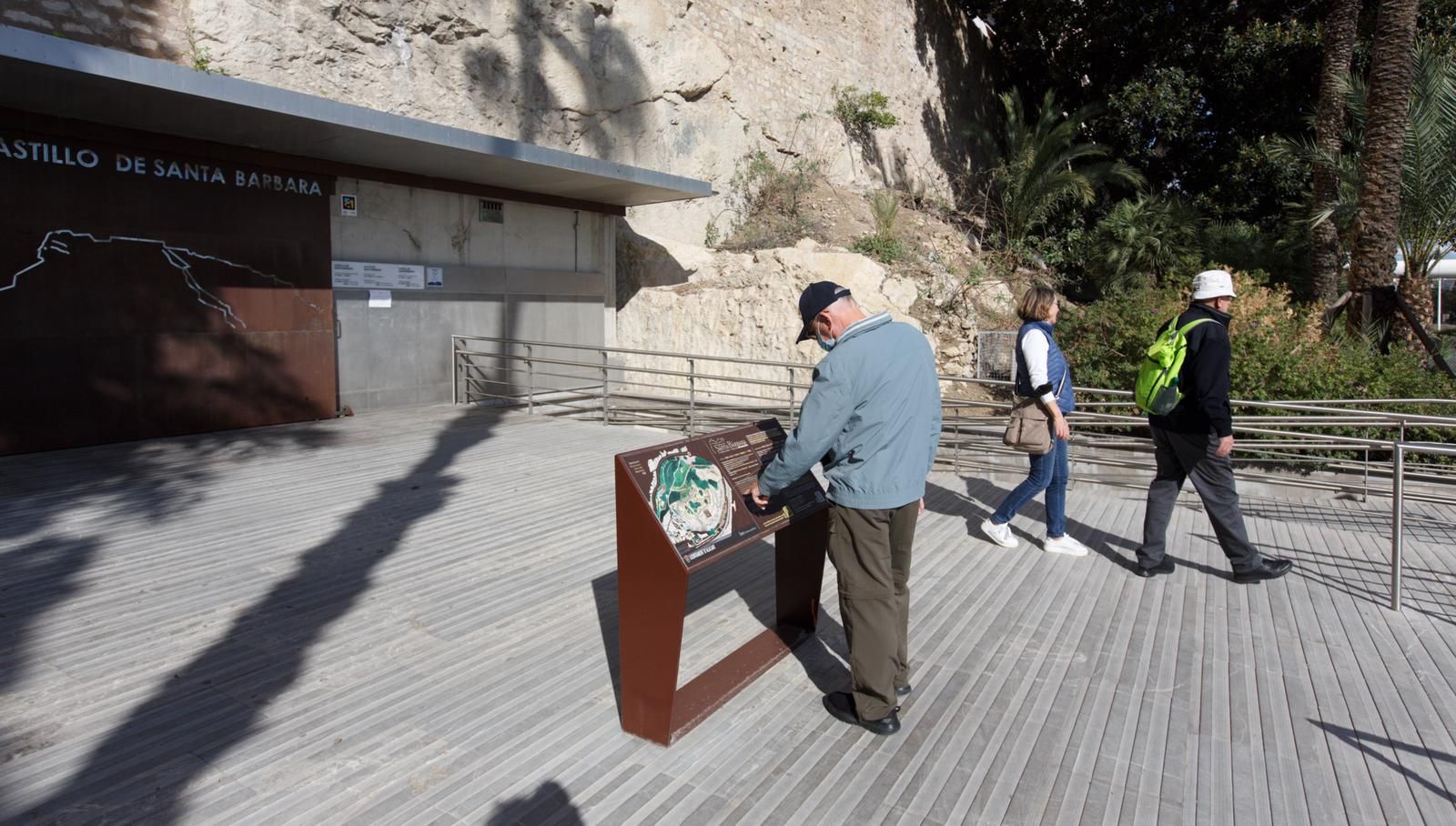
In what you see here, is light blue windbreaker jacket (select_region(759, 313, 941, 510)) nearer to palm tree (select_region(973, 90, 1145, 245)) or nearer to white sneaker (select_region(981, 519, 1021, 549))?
white sneaker (select_region(981, 519, 1021, 549))

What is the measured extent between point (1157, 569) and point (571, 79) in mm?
12422

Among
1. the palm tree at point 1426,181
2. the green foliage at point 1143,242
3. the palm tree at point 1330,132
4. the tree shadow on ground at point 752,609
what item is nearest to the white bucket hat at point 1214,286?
the tree shadow on ground at point 752,609

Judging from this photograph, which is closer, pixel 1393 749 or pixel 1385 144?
pixel 1393 749

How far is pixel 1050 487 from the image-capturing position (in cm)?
593

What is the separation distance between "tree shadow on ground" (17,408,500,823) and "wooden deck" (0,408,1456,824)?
0.02m

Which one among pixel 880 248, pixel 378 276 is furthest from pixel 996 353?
pixel 378 276

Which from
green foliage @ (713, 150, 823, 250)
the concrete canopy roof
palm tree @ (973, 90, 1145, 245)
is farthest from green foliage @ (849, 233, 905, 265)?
the concrete canopy roof

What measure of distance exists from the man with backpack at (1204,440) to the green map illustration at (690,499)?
303 centimetres

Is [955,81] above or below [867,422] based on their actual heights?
above

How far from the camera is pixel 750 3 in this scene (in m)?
19.4

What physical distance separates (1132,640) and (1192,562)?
1627 millimetres

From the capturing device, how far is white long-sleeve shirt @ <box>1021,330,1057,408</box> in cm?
553

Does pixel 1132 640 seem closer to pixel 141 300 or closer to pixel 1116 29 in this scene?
pixel 141 300

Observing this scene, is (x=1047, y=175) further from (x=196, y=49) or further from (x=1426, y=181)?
(x=196, y=49)
